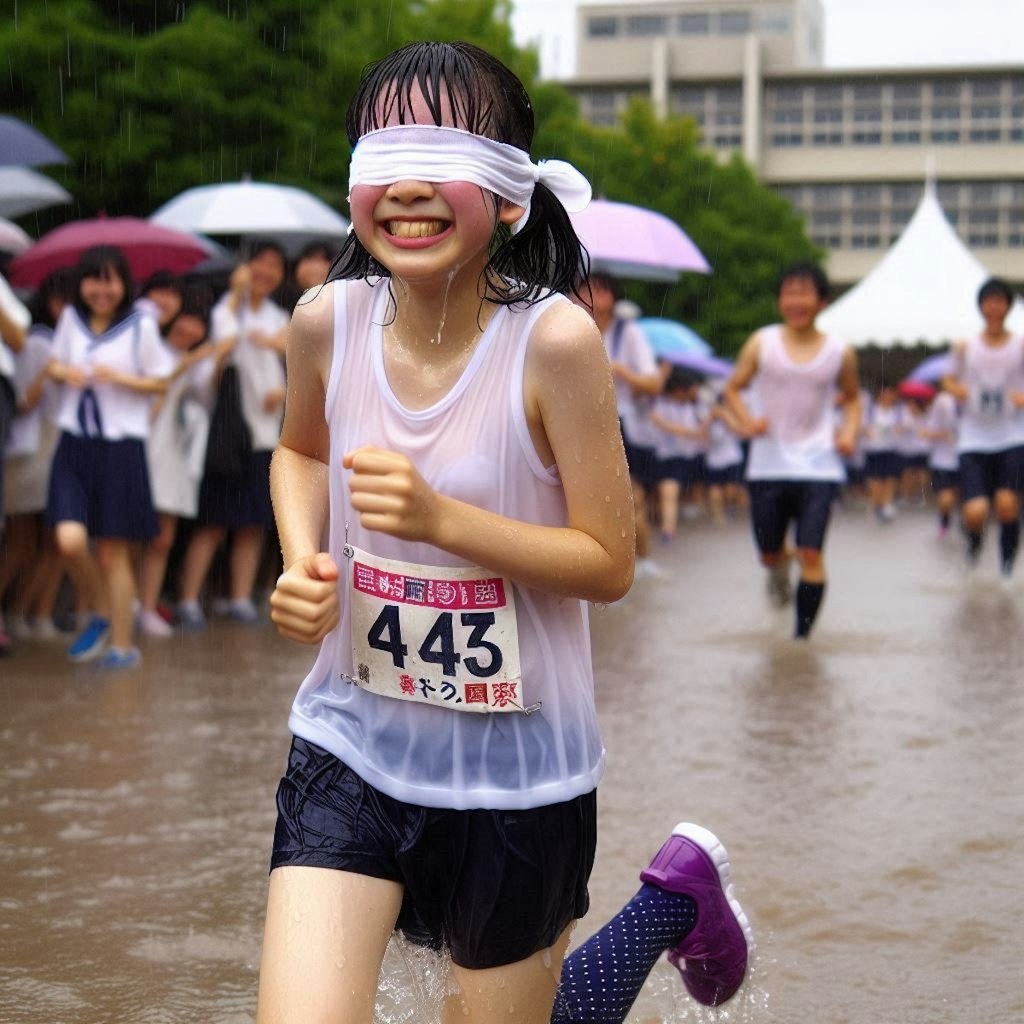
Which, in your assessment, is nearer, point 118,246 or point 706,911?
point 706,911

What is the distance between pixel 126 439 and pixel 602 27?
99.7 m

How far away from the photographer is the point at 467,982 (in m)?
3.09

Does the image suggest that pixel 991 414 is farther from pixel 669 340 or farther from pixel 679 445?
pixel 669 340

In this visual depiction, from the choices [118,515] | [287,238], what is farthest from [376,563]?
[287,238]

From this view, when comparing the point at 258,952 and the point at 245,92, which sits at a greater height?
the point at 245,92

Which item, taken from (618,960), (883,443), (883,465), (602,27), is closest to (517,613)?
(618,960)

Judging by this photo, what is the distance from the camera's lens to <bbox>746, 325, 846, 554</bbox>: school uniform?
10586 mm

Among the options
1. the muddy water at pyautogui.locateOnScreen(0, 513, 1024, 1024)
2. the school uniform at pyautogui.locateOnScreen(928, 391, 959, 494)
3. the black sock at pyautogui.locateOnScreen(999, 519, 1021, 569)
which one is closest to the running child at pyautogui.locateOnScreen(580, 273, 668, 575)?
the muddy water at pyautogui.locateOnScreen(0, 513, 1024, 1024)

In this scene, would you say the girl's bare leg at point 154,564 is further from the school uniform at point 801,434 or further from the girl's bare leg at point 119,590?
the school uniform at point 801,434

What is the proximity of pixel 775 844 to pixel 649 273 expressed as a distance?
413 inches

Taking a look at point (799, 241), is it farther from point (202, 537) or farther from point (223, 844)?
point (223, 844)

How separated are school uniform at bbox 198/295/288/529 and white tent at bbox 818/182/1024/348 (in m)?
17.7

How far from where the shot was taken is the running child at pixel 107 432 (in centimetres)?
972

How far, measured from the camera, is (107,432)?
9984 millimetres
